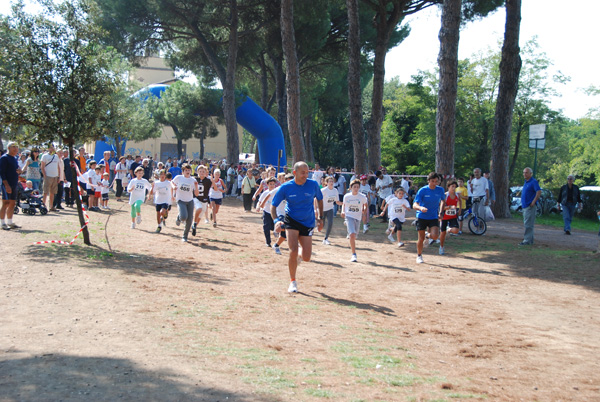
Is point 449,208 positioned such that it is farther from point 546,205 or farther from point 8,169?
point 546,205

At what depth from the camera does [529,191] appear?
14695 millimetres

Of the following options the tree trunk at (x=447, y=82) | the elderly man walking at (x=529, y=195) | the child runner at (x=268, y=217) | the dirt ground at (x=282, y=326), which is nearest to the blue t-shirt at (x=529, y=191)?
the elderly man walking at (x=529, y=195)

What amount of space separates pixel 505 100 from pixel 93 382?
2006cm

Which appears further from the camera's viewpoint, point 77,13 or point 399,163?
point 399,163

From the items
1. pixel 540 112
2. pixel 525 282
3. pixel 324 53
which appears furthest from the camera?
pixel 540 112

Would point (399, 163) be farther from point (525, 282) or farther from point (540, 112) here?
point (525, 282)

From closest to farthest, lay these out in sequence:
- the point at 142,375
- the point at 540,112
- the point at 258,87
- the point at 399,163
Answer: the point at 142,375, the point at 540,112, the point at 399,163, the point at 258,87

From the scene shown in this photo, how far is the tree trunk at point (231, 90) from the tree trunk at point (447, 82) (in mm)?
15134

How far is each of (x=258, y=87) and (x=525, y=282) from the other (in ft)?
139

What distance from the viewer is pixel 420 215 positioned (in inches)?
479

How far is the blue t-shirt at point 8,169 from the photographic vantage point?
1249 centimetres

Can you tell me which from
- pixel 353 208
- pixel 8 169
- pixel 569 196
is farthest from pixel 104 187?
pixel 569 196

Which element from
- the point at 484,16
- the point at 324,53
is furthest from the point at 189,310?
the point at 324,53

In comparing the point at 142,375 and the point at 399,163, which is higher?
the point at 399,163
